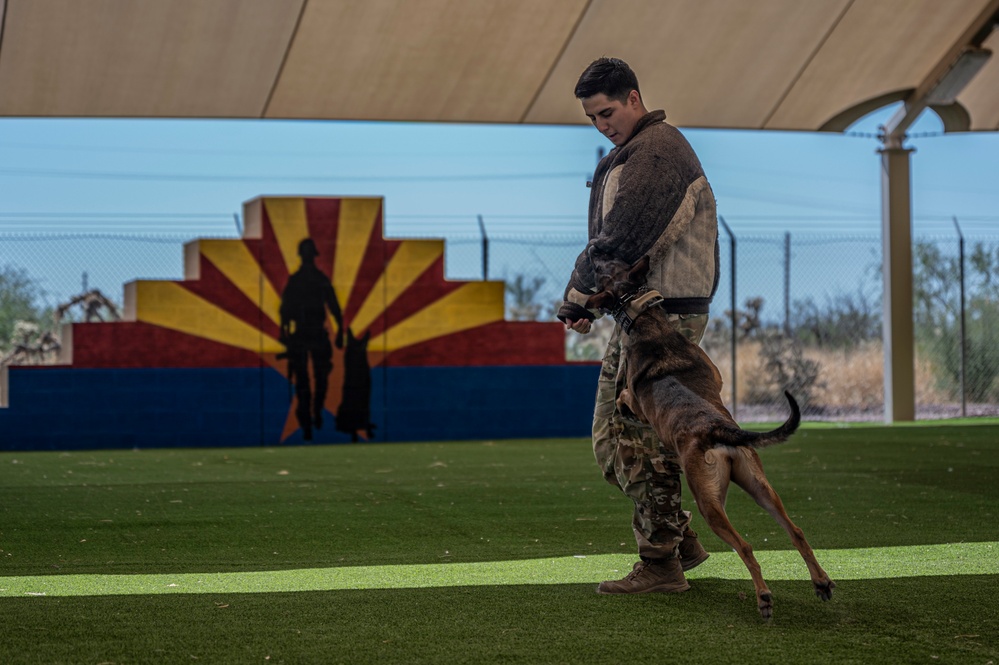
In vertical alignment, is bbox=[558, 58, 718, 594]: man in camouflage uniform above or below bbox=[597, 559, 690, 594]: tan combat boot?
above

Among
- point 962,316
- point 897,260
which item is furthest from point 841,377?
point 897,260

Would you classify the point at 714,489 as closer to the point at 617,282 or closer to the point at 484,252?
the point at 617,282

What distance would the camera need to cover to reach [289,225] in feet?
42.0

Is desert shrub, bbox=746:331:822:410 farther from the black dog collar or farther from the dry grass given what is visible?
the black dog collar

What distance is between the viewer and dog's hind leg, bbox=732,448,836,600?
3648 mm

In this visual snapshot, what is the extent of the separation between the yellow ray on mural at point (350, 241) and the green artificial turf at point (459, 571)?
417 centimetres

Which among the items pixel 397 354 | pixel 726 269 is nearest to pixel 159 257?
pixel 397 354

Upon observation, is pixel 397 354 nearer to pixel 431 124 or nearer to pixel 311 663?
pixel 431 124

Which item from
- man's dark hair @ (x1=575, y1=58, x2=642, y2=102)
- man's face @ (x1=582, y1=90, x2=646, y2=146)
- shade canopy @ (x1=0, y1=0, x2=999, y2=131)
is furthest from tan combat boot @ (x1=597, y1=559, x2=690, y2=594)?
shade canopy @ (x1=0, y1=0, x2=999, y2=131)

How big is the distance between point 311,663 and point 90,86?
32.8ft

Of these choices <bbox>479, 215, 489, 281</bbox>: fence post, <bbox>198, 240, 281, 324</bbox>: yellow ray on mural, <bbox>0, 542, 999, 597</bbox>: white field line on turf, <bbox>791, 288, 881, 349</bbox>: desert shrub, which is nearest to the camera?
Answer: <bbox>0, 542, 999, 597</bbox>: white field line on turf

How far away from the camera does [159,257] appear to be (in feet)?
42.4

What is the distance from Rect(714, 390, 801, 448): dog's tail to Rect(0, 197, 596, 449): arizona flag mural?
9547mm

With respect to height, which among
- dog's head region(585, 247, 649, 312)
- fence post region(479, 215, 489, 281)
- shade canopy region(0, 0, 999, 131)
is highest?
shade canopy region(0, 0, 999, 131)
